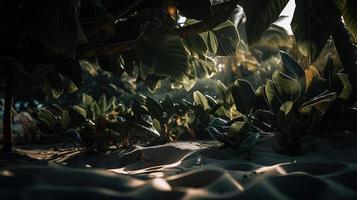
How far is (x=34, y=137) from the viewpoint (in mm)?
5207

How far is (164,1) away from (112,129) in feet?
3.91

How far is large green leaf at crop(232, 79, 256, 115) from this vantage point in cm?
268

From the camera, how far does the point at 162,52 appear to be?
8.27 ft

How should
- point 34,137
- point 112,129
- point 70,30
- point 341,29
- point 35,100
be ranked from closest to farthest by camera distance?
point 70,30 → point 341,29 → point 112,129 → point 34,137 → point 35,100

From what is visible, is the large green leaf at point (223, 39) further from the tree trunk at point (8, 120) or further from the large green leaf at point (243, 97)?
the tree trunk at point (8, 120)

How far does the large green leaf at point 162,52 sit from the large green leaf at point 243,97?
16.7 inches

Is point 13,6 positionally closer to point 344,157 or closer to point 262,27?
point 262,27

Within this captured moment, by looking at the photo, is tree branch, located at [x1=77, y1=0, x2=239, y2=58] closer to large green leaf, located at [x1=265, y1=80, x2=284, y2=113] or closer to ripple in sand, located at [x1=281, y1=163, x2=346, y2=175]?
large green leaf, located at [x1=265, y1=80, x2=284, y2=113]

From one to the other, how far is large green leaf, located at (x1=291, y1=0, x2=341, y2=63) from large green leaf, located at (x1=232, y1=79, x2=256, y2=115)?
30.9 inches

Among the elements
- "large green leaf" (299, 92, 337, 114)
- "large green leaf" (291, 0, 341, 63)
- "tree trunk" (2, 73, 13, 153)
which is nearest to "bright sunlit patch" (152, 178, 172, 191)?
"large green leaf" (291, 0, 341, 63)

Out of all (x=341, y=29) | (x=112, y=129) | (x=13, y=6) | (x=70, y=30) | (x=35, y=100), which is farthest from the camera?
(x=35, y=100)

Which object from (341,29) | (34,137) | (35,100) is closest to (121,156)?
(341,29)

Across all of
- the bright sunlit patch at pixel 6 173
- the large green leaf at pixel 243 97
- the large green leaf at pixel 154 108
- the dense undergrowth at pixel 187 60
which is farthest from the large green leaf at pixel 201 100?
the bright sunlit patch at pixel 6 173

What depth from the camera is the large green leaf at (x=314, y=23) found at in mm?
1890
